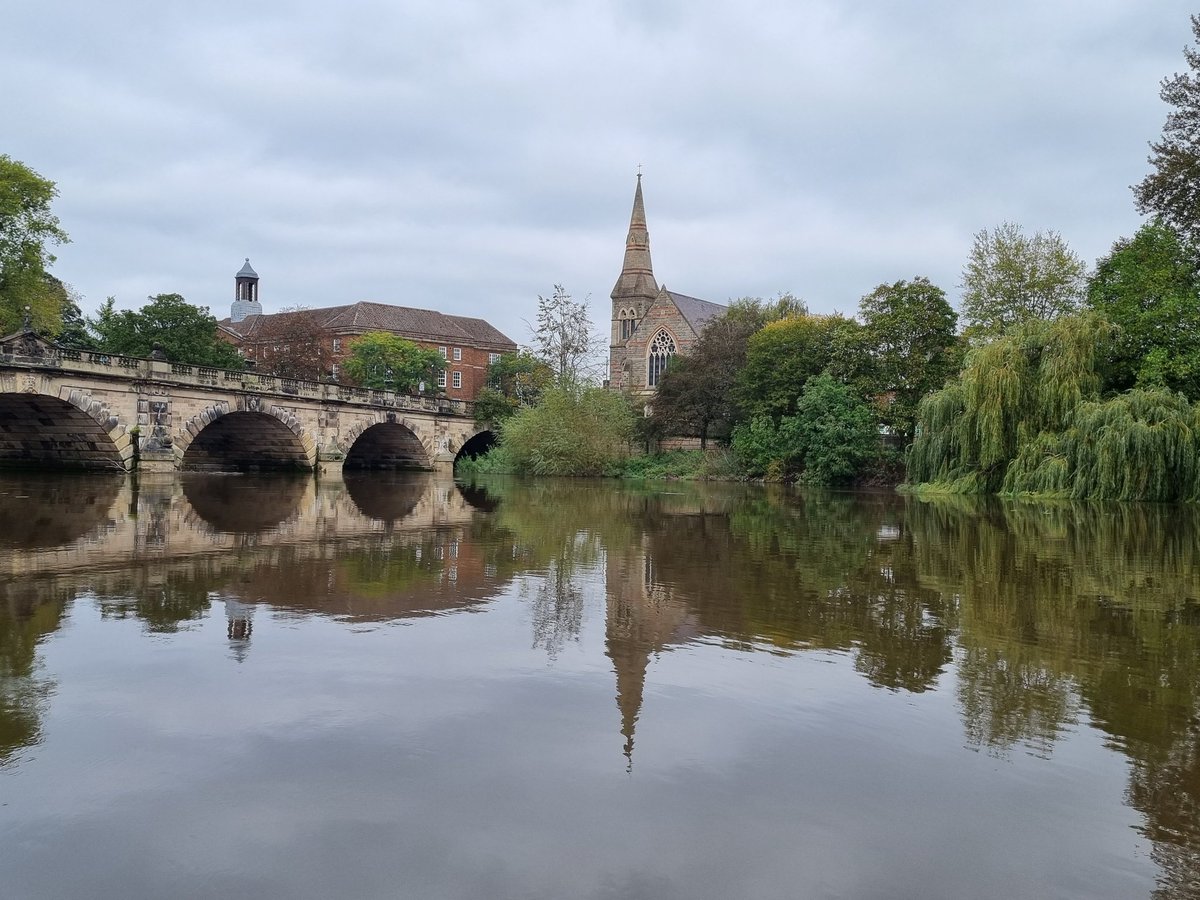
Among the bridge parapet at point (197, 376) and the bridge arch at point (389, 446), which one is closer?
the bridge parapet at point (197, 376)

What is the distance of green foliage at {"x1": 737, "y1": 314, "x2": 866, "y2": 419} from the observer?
42.7 metres

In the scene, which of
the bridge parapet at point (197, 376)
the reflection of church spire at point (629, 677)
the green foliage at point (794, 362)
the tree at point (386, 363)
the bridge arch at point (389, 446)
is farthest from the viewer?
the tree at point (386, 363)

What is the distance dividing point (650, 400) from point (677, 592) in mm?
45771

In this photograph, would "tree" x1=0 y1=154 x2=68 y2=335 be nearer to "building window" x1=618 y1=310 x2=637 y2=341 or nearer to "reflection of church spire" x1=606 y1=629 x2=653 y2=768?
"reflection of church spire" x1=606 y1=629 x2=653 y2=768

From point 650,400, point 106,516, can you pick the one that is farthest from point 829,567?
point 650,400

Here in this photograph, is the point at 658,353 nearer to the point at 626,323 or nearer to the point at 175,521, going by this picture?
the point at 626,323

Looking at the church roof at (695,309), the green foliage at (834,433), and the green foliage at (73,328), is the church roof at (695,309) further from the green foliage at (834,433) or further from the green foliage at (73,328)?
the green foliage at (73,328)

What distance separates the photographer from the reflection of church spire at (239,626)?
626cm

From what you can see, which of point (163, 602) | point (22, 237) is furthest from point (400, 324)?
point (163, 602)

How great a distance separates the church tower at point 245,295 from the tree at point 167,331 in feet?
108

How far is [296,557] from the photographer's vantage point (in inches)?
440

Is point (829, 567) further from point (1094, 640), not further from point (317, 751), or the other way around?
point (317, 751)

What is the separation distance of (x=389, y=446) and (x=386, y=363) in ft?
47.1

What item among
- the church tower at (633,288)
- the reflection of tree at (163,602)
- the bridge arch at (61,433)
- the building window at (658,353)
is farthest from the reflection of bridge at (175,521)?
the church tower at (633,288)
